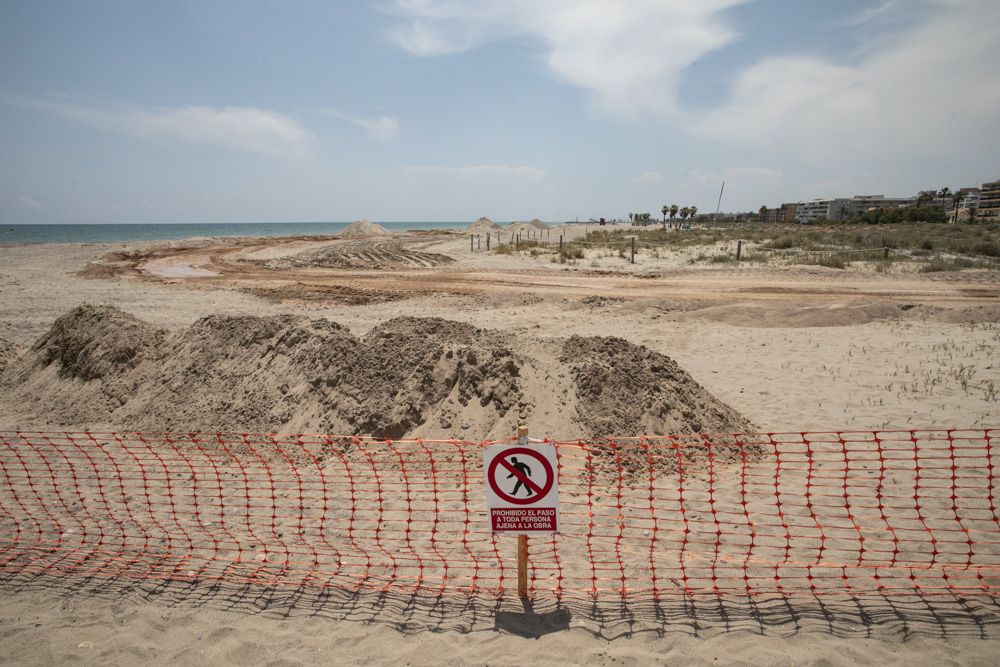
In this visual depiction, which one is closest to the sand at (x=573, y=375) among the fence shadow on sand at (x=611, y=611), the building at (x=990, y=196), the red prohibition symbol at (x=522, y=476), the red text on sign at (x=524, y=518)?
the fence shadow on sand at (x=611, y=611)

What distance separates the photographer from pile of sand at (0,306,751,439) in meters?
7.41

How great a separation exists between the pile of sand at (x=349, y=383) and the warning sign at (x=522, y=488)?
2836 millimetres

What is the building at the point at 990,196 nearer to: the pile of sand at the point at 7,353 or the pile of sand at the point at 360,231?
the pile of sand at the point at 360,231

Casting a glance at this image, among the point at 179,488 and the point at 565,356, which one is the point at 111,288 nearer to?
the point at 179,488

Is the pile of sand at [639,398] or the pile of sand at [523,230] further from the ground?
the pile of sand at [523,230]

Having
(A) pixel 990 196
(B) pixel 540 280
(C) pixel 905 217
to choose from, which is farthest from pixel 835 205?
(B) pixel 540 280

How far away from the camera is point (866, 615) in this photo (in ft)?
13.9

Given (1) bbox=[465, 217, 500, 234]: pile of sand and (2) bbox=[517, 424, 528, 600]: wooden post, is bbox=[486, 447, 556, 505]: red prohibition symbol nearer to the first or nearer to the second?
(2) bbox=[517, 424, 528, 600]: wooden post

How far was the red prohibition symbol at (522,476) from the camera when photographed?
407 cm

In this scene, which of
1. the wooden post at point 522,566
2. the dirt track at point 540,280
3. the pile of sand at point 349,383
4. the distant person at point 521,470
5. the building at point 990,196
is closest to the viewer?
the distant person at point 521,470

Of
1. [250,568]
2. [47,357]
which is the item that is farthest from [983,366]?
[47,357]

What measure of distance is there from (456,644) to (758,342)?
12340mm

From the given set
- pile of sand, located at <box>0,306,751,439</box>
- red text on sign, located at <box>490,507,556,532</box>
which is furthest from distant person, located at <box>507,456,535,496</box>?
pile of sand, located at <box>0,306,751,439</box>

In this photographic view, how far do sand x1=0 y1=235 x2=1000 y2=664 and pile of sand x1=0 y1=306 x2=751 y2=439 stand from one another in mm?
79
